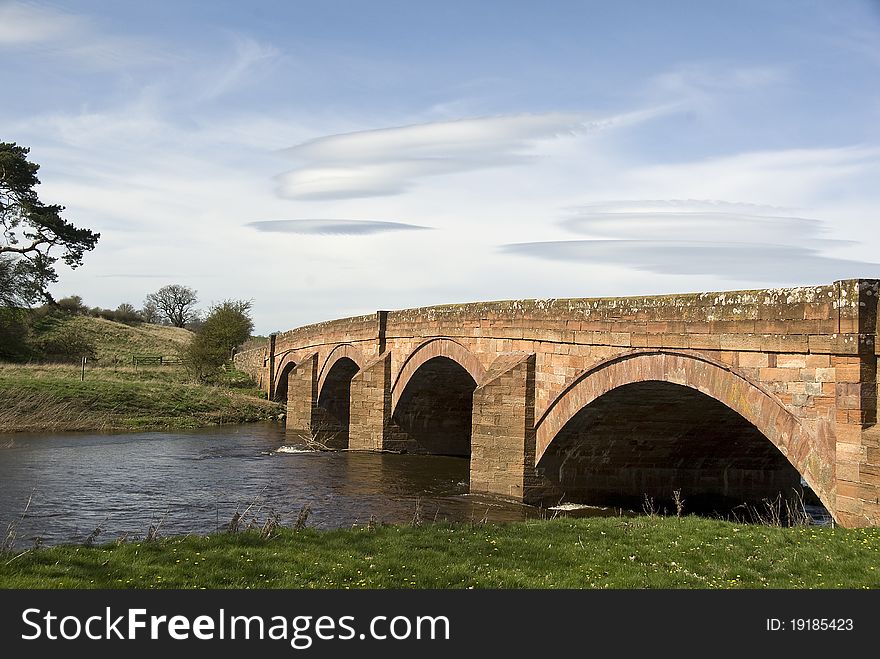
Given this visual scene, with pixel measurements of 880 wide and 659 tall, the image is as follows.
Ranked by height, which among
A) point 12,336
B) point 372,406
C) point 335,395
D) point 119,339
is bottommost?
point 372,406

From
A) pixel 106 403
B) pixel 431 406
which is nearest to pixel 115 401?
pixel 106 403

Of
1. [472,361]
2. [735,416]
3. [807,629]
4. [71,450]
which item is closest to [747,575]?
[807,629]

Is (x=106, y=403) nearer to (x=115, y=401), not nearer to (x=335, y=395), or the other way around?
(x=115, y=401)

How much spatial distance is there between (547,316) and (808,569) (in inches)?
362

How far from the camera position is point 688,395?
47.4 ft

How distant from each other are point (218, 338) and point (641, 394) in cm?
3613

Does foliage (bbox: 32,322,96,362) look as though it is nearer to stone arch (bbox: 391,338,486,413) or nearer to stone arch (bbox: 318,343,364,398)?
stone arch (bbox: 318,343,364,398)

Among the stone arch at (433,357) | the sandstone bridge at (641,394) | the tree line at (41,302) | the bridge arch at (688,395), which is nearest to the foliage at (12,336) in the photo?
the tree line at (41,302)

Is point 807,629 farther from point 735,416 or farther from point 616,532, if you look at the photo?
point 735,416

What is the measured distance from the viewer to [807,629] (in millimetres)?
6176

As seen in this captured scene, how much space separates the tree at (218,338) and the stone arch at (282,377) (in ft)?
14.7

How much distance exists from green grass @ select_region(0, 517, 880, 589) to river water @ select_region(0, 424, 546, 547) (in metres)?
2.15

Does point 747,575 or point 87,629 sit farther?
point 747,575

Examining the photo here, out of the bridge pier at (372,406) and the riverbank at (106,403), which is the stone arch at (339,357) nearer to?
the bridge pier at (372,406)
